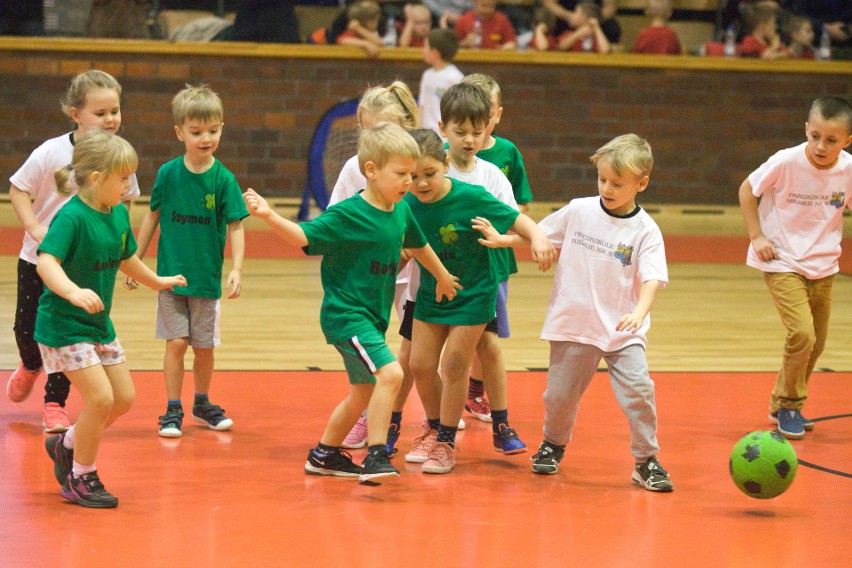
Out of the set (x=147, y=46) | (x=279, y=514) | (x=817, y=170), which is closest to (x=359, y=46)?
(x=147, y=46)

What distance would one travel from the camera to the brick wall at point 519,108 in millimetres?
11250

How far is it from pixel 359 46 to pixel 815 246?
7.12 metres

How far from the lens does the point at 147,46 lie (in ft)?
36.8

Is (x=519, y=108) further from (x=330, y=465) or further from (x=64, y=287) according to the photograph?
(x=64, y=287)

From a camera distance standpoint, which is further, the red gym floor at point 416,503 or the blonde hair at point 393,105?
the blonde hair at point 393,105

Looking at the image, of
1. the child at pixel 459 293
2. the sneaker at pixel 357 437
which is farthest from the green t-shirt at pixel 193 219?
the child at pixel 459 293

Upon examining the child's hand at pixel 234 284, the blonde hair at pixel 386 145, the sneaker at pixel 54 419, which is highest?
the blonde hair at pixel 386 145

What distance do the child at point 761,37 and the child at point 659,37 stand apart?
2.27 ft

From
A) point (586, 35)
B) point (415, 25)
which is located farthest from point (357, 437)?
point (586, 35)

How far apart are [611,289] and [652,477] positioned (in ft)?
2.33

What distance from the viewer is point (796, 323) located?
5.18 metres

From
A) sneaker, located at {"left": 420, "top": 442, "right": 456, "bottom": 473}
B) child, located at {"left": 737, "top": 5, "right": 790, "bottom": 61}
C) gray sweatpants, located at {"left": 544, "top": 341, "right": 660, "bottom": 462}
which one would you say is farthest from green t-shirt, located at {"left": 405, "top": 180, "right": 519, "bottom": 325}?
child, located at {"left": 737, "top": 5, "right": 790, "bottom": 61}

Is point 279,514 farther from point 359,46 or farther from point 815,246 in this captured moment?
point 359,46

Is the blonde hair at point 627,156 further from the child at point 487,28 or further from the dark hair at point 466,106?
the child at point 487,28
